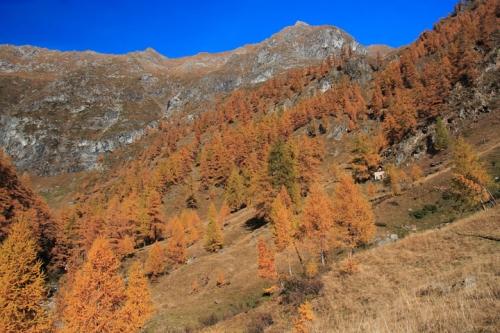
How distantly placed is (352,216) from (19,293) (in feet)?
95.6

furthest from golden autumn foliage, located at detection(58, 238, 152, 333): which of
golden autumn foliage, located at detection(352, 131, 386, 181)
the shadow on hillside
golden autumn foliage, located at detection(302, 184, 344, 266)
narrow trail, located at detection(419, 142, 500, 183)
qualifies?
golden autumn foliage, located at detection(352, 131, 386, 181)

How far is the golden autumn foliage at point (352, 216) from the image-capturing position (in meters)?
35.6

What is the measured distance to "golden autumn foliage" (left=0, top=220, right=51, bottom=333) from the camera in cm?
2100

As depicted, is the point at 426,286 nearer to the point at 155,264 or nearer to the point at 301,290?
the point at 301,290

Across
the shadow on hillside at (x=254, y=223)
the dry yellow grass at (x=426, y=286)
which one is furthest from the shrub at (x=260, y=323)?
the shadow on hillside at (x=254, y=223)

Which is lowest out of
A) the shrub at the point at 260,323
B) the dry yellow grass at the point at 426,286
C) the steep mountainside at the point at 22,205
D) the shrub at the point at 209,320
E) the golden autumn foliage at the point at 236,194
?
the shrub at the point at 209,320

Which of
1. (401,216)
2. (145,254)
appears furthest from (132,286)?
(145,254)

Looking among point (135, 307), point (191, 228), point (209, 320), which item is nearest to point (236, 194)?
point (191, 228)

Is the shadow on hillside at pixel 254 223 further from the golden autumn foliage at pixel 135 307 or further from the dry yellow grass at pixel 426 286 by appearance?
the dry yellow grass at pixel 426 286

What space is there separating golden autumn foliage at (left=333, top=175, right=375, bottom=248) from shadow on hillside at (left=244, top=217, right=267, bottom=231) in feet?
84.7

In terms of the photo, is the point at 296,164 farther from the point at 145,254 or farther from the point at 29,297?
the point at 29,297

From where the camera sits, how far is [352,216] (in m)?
35.9

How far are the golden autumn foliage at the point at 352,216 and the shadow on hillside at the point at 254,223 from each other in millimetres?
25805

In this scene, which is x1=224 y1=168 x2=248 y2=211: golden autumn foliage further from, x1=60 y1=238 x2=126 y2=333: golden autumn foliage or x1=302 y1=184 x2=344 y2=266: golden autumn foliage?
x1=60 y1=238 x2=126 y2=333: golden autumn foliage
